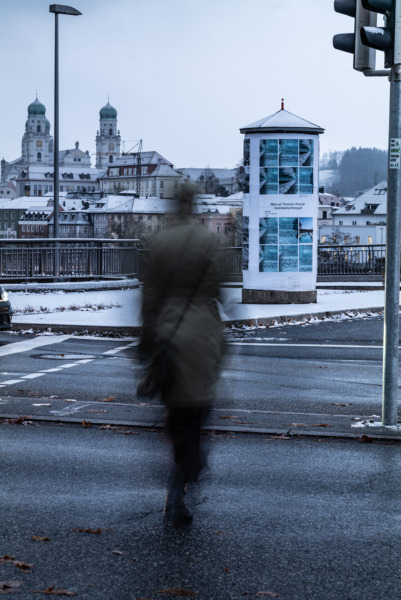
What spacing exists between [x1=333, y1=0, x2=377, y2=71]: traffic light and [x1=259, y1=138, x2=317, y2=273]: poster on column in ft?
42.3

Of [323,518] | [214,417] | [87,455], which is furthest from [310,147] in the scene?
[323,518]

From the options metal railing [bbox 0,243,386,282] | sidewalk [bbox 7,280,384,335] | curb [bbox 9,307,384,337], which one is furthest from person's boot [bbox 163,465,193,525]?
metal railing [bbox 0,243,386,282]

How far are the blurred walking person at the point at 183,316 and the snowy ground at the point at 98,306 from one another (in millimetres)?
9873

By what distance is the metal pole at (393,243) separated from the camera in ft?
26.3

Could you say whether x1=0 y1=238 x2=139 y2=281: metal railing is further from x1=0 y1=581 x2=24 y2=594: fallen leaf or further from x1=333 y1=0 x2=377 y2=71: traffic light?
x1=0 y1=581 x2=24 y2=594: fallen leaf

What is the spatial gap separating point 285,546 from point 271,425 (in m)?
3.52

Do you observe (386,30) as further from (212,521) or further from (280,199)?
(280,199)

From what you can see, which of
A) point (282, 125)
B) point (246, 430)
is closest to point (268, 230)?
point (282, 125)

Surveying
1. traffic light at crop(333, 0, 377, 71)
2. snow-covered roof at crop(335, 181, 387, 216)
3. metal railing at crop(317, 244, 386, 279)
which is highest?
snow-covered roof at crop(335, 181, 387, 216)

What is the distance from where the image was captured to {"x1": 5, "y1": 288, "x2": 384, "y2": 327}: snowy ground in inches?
738

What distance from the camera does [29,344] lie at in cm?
1560

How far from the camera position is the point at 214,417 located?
920 cm

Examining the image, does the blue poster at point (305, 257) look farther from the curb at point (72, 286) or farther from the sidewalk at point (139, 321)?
the curb at point (72, 286)

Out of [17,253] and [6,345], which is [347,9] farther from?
[17,253]
